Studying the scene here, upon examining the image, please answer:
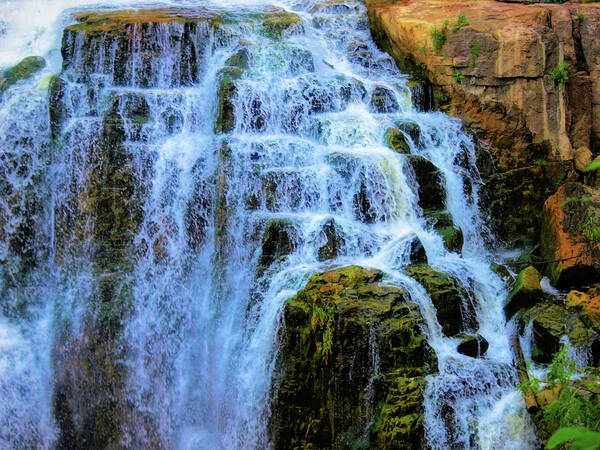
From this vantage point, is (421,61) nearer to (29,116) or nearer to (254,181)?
(254,181)

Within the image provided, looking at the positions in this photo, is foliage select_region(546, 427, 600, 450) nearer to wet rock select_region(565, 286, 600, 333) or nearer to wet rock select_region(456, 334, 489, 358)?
wet rock select_region(456, 334, 489, 358)

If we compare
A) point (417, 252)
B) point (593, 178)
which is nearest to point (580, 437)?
point (417, 252)

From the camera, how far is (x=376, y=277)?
668cm

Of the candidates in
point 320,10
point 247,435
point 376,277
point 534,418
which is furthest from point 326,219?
point 320,10

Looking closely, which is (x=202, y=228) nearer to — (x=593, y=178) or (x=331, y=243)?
(x=331, y=243)

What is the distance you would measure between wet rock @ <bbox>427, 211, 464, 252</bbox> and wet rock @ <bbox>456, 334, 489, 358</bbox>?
1.78 metres

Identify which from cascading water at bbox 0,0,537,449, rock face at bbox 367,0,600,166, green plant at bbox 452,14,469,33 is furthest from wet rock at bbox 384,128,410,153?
green plant at bbox 452,14,469,33

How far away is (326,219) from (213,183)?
6.78ft

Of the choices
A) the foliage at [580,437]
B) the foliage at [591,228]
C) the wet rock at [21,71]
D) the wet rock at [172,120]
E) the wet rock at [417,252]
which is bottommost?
the wet rock at [417,252]

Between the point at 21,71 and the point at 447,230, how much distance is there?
8601 mm

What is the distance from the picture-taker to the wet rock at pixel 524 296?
7.31m

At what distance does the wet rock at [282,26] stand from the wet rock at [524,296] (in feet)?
26.2

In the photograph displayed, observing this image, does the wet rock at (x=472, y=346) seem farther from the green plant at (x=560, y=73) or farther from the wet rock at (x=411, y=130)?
the green plant at (x=560, y=73)

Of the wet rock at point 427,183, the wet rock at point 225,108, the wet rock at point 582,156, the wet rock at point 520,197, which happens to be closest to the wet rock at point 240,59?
the wet rock at point 225,108
